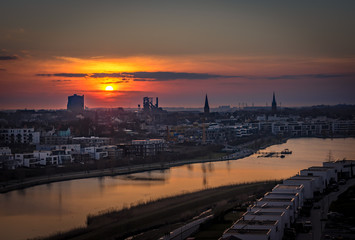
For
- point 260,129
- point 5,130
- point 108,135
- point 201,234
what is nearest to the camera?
point 201,234

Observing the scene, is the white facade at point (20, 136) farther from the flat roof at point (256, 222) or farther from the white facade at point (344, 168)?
the flat roof at point (256, 222)

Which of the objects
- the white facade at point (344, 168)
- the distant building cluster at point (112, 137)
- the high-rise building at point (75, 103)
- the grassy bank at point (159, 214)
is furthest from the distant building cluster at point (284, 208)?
the high-rise building at point (75, 103)

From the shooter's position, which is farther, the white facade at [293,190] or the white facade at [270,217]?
the white facade at [293,190]

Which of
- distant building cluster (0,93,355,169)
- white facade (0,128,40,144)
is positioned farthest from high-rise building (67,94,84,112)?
white facade (0,128,40,144)

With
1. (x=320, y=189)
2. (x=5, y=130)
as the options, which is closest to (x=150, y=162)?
(x=5, y=130)

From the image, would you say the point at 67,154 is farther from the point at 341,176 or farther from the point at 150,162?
the point at 341,176

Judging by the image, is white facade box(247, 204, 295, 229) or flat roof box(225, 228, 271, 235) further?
white facade box(247, 204, 295, 229)

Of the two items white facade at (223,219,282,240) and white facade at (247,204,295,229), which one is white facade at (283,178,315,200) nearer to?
white facade at (247,204,295,229)
